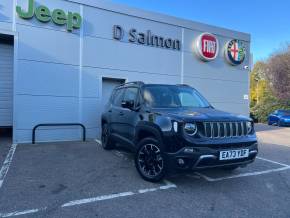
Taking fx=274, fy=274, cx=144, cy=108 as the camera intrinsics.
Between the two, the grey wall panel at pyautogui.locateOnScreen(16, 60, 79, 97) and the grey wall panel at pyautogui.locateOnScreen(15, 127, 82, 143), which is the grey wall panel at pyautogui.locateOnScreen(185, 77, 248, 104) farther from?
the grey wall panel at pyautogui.locateOnScreen(15, 127, 82, 143)

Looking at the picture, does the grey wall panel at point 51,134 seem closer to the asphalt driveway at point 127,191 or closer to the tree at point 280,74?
the asphalt driveway at point 127,191

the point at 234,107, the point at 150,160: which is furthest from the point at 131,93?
the point at 234,107

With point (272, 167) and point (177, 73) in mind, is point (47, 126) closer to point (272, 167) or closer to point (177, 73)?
point (177, 73)

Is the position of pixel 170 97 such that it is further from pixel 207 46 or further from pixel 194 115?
pixel 207 46

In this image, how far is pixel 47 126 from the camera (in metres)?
9.59

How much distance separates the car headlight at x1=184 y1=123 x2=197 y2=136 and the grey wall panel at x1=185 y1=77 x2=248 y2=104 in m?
8.33

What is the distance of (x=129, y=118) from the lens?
6.18 metres

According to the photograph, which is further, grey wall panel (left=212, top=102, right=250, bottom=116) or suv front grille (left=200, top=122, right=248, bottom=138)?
grey wall panel (left=212, top=102, right=250, bottom=116)

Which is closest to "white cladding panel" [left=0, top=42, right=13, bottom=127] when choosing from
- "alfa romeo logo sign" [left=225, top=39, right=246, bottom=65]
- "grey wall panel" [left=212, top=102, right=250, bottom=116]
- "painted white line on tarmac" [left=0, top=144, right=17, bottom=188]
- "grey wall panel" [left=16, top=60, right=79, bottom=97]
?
"grey wall panel" [left=16, top=60, right=79, bottom=97]

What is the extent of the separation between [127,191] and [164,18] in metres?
9.11

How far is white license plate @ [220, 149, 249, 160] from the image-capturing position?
464 centimetres

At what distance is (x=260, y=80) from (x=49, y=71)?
3245 centimetres

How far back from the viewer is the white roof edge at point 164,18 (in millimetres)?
10444

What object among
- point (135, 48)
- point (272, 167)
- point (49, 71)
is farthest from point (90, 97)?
point (272, 167)
